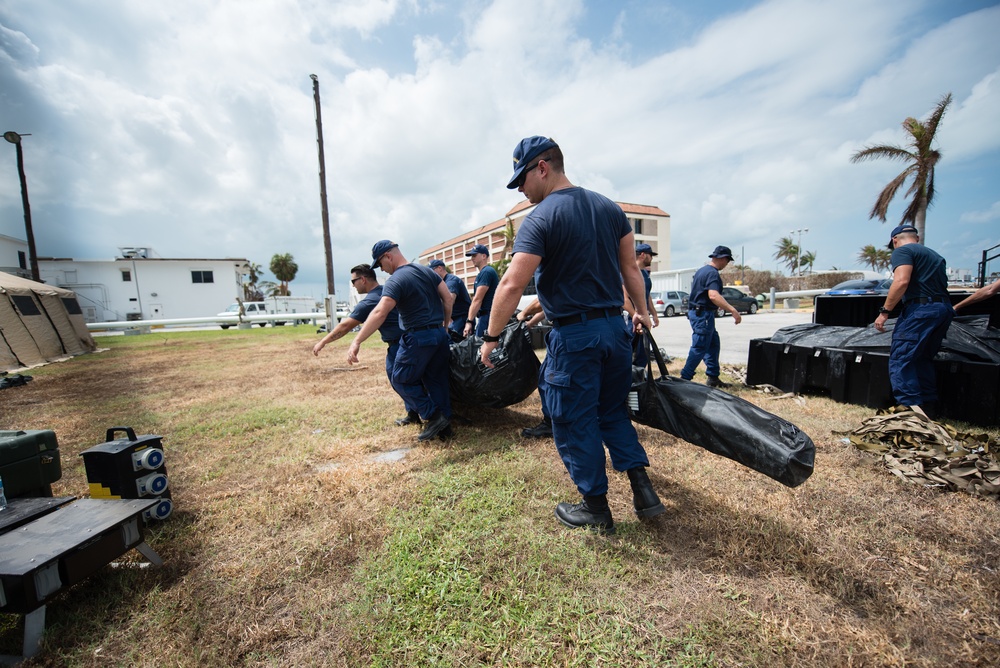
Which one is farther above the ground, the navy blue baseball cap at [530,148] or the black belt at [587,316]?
the navy blue baseball cap at [530,148]

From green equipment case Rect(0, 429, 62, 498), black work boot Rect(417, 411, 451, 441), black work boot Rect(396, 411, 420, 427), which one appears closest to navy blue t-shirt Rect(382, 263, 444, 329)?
black work boot Rect(417, 411, 451, 441)

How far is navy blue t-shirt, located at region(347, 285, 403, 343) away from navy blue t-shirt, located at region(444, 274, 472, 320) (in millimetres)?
1169

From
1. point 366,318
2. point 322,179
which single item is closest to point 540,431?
point 366,318

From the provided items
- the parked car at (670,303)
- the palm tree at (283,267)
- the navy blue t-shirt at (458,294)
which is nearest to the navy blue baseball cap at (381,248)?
the navy blue t-shirt at (458,294)

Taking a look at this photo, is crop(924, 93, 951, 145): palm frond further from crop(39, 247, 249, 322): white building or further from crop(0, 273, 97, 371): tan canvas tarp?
crop(39, 247, 249, 322): white building

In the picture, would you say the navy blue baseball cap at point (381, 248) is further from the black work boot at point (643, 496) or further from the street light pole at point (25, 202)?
the street light pole at point (25, 202)

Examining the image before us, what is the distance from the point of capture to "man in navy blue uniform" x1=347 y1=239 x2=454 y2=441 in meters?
3.40

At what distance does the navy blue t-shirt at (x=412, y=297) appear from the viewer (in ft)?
11.1

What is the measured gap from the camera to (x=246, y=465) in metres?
3.24

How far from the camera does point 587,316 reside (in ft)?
6.53

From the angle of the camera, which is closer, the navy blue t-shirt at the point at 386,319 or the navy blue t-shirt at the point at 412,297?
the navy blue t-shirt at the point at 412,297

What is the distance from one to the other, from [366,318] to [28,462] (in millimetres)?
2441

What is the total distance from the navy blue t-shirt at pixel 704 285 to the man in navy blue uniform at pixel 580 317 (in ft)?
10.7

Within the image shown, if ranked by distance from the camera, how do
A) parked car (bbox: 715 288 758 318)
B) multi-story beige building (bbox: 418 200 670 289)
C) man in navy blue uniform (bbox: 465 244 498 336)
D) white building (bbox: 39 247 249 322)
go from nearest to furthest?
man in navy blue uniform (bbox: 465 244 498 336) → parked car (bbox: 715 288 758 318) → white building (bbox: 39 247 249 322) → multi-story beige building (bbox: 418 200 670 289)
